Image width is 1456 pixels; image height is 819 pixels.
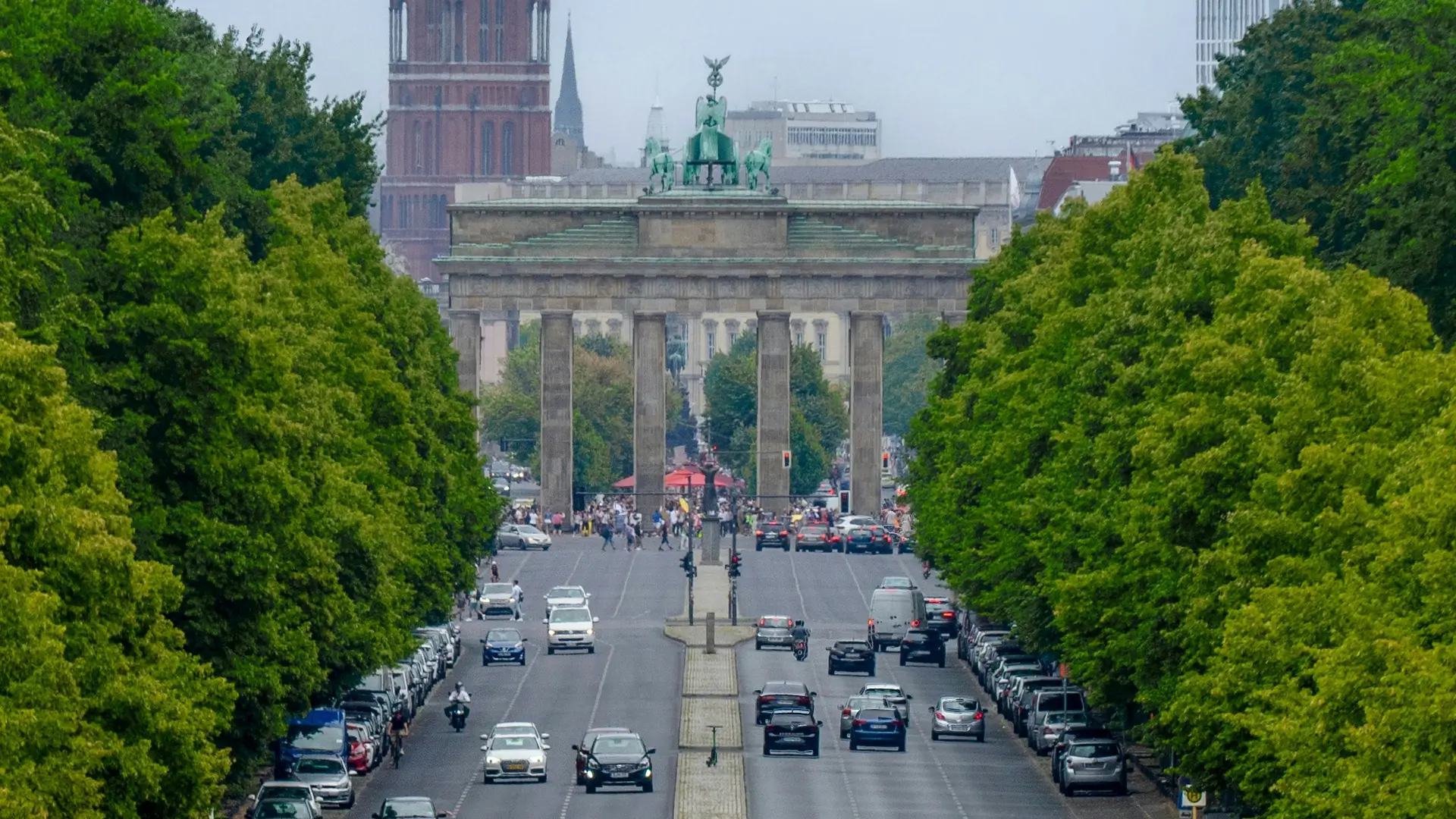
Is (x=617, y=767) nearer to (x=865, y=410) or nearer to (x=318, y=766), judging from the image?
(x=318, y=766)

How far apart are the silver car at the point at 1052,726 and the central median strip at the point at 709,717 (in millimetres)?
7484

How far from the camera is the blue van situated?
78.9 meters

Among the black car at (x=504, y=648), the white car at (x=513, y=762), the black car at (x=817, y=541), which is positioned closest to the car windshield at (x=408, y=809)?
the white car at (x=513, y=762)

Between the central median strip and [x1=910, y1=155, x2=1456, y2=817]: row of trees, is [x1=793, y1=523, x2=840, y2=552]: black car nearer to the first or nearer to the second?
the central median strip

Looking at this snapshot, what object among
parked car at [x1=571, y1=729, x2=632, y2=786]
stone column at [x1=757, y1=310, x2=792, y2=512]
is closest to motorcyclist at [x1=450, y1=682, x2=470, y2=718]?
parked car at [x1=571, y1=729, x2=632, y2=786]

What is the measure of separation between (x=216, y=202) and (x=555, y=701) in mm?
19991

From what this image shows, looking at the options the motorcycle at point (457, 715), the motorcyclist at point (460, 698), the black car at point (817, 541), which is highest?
the motorcyclist at point (460, 698)

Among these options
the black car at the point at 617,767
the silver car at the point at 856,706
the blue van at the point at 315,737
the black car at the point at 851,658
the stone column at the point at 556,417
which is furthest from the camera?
the stone column at the point at 556,417

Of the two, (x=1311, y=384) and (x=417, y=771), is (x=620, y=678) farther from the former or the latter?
(x=1311, y=384)

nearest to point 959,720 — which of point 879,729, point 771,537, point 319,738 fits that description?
point 879,729

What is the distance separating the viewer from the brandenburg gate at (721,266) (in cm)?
17250

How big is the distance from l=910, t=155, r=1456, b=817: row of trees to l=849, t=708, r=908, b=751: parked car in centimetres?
401

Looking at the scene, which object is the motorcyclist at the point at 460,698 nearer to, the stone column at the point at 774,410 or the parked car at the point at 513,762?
the parked car at the point at 513,762

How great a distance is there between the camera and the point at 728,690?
104062 mm
